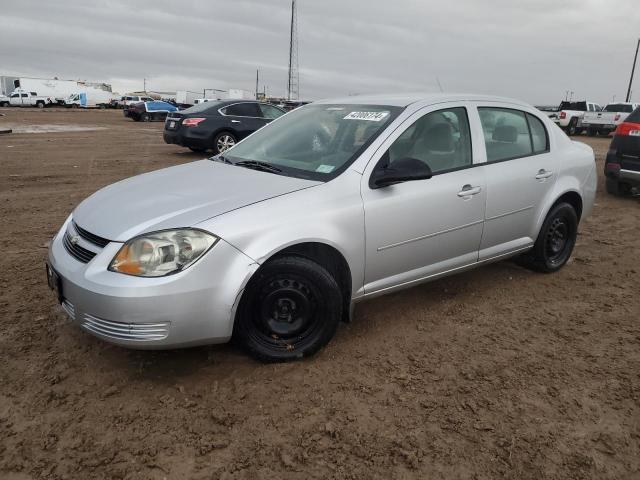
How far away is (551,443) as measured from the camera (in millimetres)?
2410

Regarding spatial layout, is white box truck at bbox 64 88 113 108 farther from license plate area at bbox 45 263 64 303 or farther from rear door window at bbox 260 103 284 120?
license plate area at bbox 45 263 64 303

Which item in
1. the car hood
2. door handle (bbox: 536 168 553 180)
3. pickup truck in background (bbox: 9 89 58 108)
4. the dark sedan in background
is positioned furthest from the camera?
pickup truck in background (bbox: 9 89 58 108)

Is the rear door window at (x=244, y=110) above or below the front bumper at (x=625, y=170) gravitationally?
above

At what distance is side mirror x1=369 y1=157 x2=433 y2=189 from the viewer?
3102mm

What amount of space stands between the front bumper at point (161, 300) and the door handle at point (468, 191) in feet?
5.42

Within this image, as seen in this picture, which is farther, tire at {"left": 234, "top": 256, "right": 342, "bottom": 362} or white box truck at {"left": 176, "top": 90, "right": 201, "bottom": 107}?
white box truck at {"left": 176, "top": 90, "right": 201, "bottom": 107}

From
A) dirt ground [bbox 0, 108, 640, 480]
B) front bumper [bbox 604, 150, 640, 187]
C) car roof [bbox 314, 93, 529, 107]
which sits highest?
car roof [bbox 314, 93, 529, 107]

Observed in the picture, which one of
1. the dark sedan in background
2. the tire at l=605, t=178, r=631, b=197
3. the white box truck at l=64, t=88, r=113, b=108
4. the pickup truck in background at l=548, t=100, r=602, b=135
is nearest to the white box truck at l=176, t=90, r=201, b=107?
the white box truck at l=64, t=88, r=113, b=108

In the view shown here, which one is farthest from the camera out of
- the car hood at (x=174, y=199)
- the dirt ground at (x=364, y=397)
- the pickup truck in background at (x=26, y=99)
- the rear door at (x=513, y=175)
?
the pickup truck in background at (x=26, y=99)

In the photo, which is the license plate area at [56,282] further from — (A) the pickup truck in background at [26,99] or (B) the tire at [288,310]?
(A) the pickup truck in background at [26,99]

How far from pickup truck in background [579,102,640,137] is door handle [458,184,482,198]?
24739mm

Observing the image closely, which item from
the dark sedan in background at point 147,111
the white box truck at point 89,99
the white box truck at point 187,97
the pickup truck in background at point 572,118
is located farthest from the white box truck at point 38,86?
the pickup truck in background at point 572,118

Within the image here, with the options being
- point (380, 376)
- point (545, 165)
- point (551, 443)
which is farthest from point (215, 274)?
point (545, 165)

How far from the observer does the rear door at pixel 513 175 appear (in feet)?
12.6
